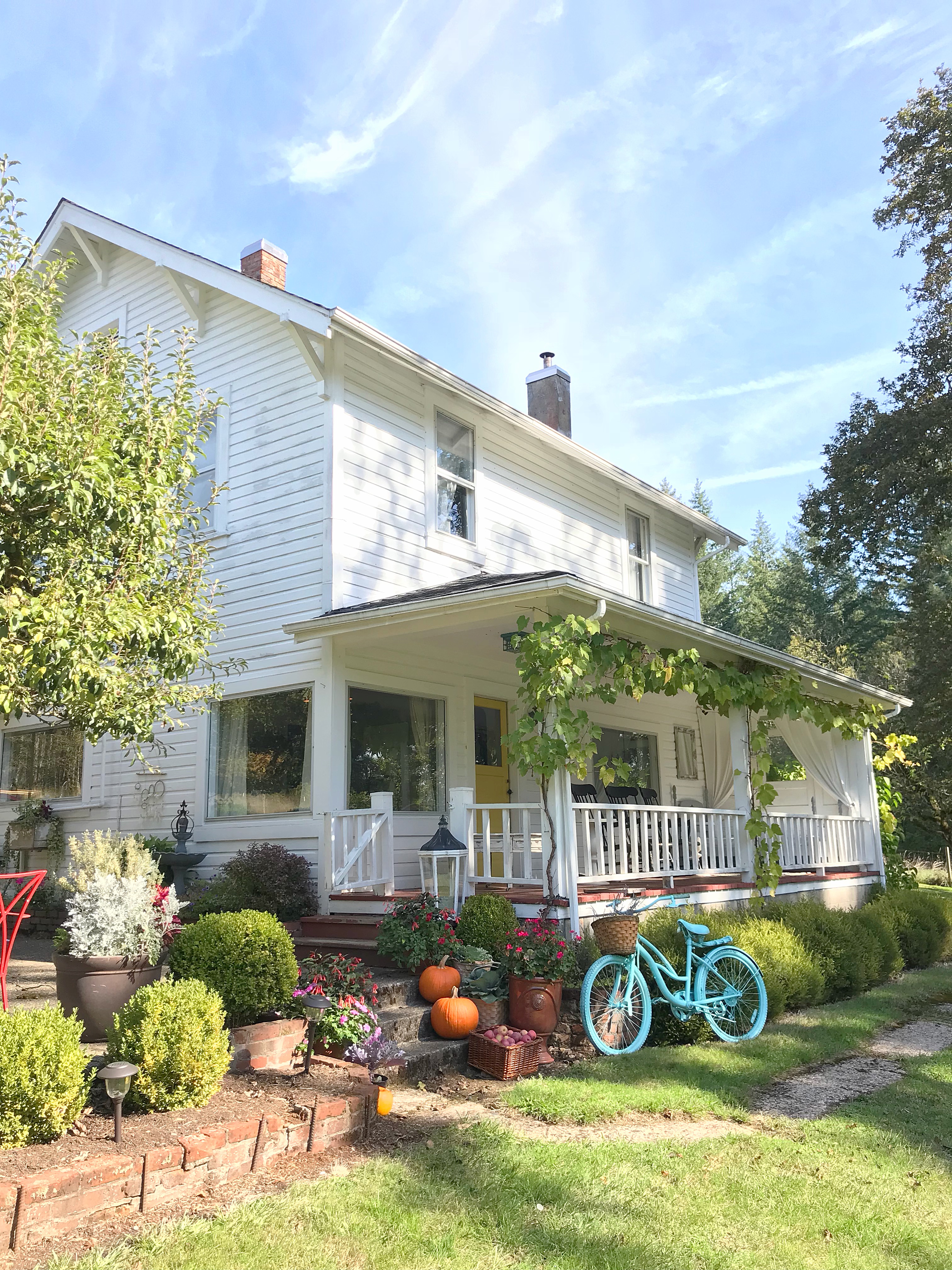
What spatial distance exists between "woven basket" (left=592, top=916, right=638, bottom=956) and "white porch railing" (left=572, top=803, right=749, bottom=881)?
3.70 ft

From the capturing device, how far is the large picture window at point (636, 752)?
13.7 metres

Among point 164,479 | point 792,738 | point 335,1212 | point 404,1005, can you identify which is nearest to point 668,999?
point 404,1005

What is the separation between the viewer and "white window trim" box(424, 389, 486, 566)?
10836mm

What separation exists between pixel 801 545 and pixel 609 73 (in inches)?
1326

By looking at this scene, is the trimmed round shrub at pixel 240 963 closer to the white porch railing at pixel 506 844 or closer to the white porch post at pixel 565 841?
the white porch railing at pixel 506 844

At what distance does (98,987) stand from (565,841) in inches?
142

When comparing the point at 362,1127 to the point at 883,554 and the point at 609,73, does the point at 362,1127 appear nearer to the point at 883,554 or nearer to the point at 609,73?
the point at 609,73

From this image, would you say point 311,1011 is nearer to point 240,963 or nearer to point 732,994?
point 240,963

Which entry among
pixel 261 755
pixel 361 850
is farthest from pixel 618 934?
pixel 261 755

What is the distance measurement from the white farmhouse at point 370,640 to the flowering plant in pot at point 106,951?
3.07 meters

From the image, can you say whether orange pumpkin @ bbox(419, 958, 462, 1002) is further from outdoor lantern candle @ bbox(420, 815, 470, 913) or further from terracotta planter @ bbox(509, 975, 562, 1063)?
outdoor lantern candle @ bbox(420, 815, 470, 913)

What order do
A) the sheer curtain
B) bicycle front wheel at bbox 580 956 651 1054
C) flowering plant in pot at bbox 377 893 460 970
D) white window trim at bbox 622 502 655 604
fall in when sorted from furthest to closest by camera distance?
white window trim at bbox 622 502 655 604 → the sheer curtain → flowering plant in pot at bbox 377 893 460 970 → bicycle front wheel at bbox 580 956 651 1054

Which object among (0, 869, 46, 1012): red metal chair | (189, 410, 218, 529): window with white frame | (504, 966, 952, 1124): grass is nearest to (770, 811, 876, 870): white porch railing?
(504, 966, 952, 1124): grass

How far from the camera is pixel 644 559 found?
50.9ft
